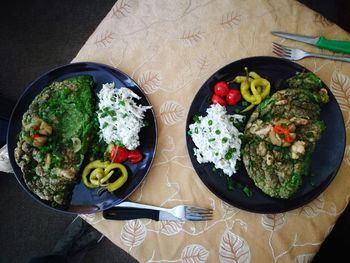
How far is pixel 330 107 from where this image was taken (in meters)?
2.48

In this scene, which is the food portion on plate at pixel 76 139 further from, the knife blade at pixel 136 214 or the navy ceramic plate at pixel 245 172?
the navy ceramic plate at pixel 245 172

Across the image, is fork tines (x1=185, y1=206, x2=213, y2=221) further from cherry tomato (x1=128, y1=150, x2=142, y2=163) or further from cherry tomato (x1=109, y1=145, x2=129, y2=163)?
cherry tomato (x1=109, y1=145, x2=129, y2=163)

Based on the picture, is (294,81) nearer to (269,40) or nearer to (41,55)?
(269,40)

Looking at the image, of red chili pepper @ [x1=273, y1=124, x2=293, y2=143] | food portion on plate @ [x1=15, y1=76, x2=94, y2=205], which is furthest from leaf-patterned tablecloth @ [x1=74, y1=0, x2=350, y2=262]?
red chili pepper @ [x1=273, y1=124, x2=293, y2=143]

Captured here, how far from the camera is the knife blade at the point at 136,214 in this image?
247cm

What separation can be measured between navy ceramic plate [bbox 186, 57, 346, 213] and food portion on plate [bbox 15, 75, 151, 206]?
20.0 inches

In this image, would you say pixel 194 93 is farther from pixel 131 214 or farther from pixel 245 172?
pixel 131 214

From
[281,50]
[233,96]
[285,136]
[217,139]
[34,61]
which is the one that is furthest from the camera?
[34,61]

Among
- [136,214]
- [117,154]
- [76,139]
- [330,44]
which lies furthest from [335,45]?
[76,139]

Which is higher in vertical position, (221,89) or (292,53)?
(292,53)

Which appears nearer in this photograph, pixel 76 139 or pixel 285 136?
pixel 285 136

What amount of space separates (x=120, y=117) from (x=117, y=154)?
0.29 meters

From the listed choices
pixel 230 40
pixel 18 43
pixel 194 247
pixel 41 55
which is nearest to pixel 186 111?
pixel 230 40

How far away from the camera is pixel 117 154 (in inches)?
101
